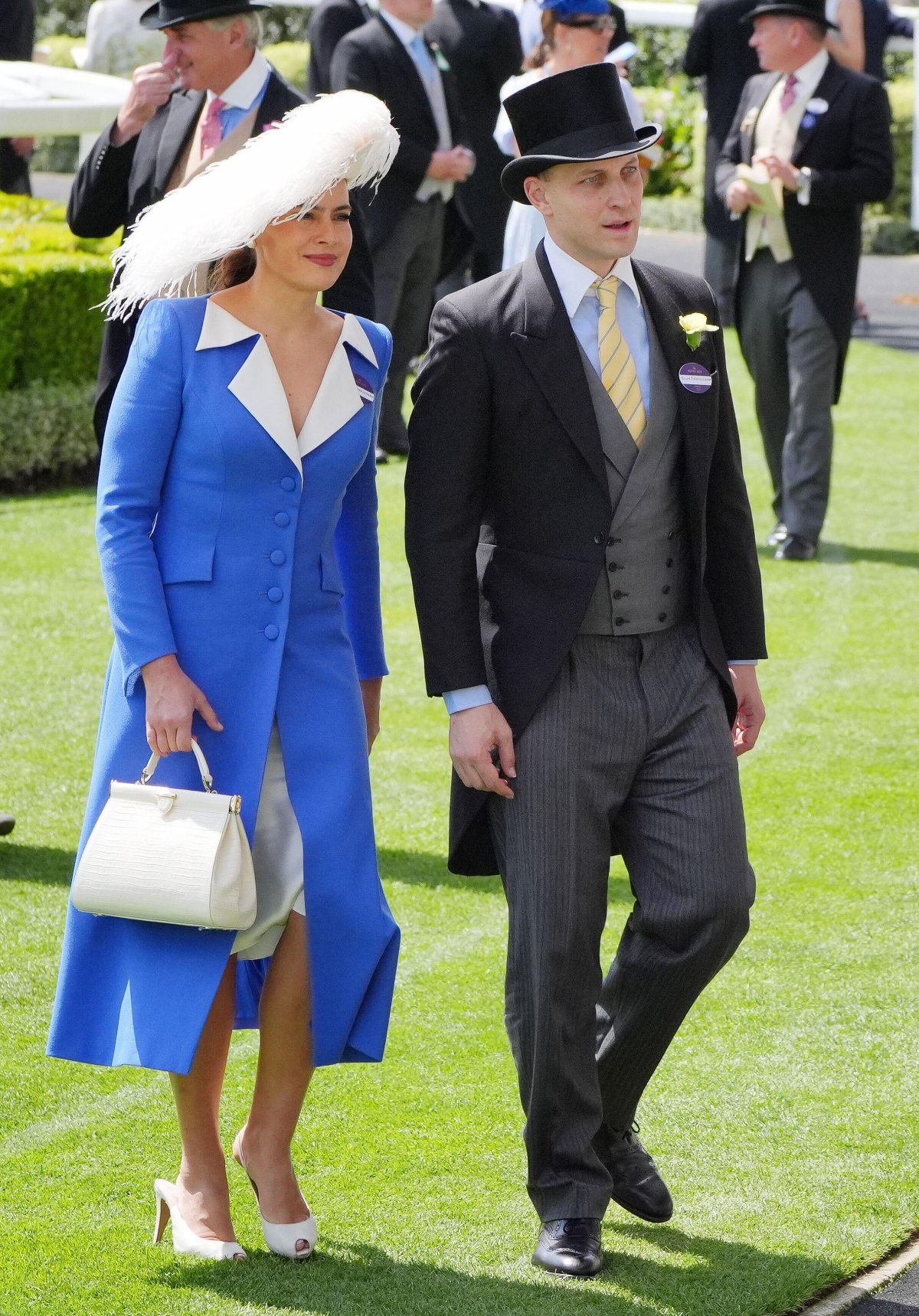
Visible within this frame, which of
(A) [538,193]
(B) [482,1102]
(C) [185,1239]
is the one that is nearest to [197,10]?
(A) [538,193]

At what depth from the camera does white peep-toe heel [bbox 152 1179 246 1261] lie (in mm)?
3646

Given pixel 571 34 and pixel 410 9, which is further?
pixel 410 9

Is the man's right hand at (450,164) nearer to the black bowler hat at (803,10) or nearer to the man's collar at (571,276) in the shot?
the black bowler hat at (803,10)

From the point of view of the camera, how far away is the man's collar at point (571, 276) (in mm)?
3674

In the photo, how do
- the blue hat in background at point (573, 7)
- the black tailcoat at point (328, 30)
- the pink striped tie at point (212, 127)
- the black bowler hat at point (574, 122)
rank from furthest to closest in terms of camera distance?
the black tailcoat at point (328, 30) → the blue hat in background at point (573, 7) → the pink striped tie at point (212, 127) → the black bowler hat at point (574, 122)

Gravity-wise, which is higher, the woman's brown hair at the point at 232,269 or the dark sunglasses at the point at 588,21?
the dark sunglasses at the point at 588,21

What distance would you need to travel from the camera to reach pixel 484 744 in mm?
3611

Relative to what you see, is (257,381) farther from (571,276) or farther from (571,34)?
(571,34)

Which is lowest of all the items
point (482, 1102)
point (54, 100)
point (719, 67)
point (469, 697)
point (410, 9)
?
point (482, 1102)

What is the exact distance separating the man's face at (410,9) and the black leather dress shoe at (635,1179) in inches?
299

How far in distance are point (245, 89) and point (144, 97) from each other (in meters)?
0.26

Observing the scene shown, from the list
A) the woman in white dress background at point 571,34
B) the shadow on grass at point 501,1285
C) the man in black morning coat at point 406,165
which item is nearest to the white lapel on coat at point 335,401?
the shadow on grass at point 501,1285

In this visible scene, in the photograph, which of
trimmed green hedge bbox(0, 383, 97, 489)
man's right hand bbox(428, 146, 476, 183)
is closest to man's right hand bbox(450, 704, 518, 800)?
trimmed green hedge bbox(0, 383, 97, 489)

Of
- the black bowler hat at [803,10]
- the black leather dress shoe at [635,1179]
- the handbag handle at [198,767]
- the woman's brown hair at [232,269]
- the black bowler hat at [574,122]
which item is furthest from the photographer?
the black bowler hat at [803,10]
